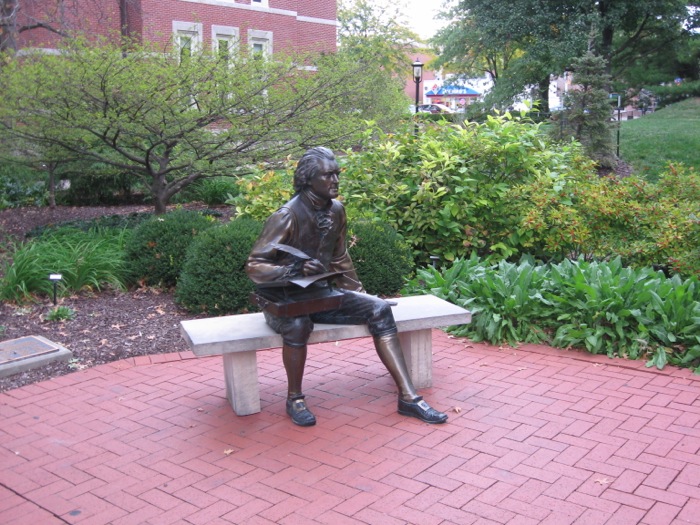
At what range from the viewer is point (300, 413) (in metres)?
4.69

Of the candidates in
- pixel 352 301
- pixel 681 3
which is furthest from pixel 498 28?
pixel 352 301

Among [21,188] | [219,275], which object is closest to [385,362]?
[219,275]

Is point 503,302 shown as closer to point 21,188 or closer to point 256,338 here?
point 256,338

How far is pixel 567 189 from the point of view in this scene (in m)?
8.23

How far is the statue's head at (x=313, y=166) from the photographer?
456 cm

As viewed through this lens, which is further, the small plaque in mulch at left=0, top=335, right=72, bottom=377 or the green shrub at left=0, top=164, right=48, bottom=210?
the green shrub at left=0, top=164, right=48, bottom=210

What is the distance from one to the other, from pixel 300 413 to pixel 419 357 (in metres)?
1.10

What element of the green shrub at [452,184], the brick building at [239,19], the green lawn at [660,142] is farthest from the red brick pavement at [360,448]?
the brick building at [239,19]

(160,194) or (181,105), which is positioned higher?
(181,105)

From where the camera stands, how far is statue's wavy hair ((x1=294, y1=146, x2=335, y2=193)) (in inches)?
180

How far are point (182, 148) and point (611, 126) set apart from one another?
1151 centimetres

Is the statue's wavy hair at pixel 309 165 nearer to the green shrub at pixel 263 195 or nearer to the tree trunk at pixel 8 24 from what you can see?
the green shrub at pixel 263 195

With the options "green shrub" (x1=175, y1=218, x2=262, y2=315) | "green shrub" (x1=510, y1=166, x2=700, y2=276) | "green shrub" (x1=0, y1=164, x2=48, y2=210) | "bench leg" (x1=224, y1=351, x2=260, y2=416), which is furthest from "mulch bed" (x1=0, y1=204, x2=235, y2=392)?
"green shrub" (x1=0, y1=164, x2=48, y2=210)

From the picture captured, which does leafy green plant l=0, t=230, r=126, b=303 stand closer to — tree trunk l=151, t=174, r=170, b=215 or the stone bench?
tree trunk l=151, t=174, r=170, b=215
